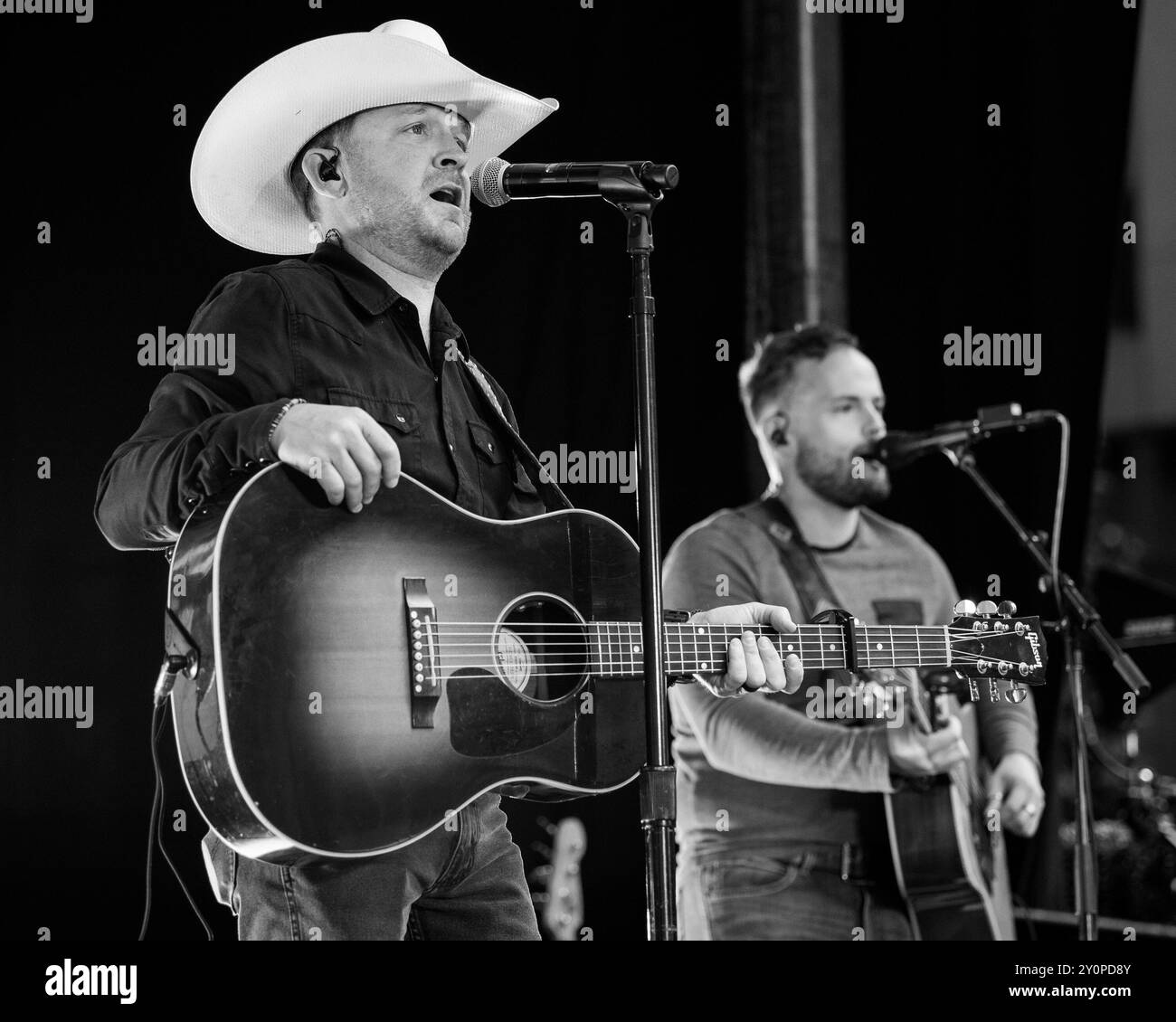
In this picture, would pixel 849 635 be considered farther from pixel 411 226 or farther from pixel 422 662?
pixel 411 226

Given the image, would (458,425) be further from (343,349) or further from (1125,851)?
(1125,851)

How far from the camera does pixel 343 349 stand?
7.34ft

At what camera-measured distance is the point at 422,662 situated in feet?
6.99

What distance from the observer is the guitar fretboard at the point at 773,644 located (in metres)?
2.31

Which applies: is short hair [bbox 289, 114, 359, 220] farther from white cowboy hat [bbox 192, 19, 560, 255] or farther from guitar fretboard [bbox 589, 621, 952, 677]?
guitar fretboard [bbox 589, 621, 952, 677]

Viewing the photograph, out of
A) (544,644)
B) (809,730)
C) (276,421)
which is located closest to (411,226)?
(276,421)

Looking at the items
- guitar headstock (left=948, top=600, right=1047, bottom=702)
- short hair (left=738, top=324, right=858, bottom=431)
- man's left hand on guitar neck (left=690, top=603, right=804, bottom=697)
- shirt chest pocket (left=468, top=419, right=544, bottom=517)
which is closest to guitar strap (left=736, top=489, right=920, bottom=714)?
short hair (left=738, top=324, right=858, bottom=431)

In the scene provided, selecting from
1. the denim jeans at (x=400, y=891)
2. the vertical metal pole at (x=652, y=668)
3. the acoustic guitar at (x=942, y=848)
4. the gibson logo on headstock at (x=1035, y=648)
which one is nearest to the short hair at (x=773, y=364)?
the acoustic guitar at (x=942, y=848)

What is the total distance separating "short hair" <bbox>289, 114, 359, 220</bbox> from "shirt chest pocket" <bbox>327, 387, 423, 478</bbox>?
1.56ft

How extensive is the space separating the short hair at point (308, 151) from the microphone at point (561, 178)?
0.40 m

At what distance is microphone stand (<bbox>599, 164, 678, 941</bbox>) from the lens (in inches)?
80.2

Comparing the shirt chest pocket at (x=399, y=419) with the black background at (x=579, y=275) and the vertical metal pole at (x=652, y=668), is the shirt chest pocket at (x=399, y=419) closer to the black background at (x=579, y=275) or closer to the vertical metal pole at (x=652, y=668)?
the vertical metal pole at (x=652, y=668)

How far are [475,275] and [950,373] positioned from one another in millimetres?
1221
